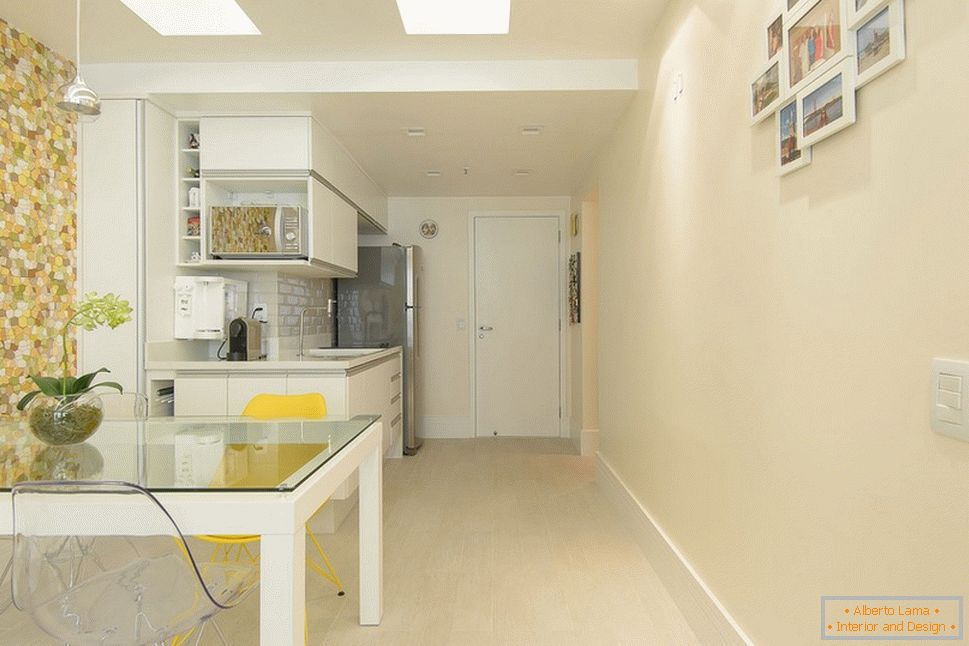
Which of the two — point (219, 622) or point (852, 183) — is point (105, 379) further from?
point (852, 183)

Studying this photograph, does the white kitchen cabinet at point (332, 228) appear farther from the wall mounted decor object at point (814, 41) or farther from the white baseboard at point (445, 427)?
the wall mounted decor object at point (814, 41)

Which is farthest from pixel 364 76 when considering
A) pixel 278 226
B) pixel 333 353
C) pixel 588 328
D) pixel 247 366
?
pixel 588 328

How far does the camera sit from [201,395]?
3494 mm

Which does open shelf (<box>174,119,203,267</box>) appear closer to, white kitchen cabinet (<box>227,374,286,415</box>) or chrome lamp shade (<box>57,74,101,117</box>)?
white kitchen cabinet (<box>227,374,286,415</box>)

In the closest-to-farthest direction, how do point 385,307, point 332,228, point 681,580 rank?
point 681,580
point 332,228
point 385,307

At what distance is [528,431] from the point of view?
6.38 m

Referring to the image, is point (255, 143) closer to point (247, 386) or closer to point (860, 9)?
point (247, 386)

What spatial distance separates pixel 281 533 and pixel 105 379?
253cm

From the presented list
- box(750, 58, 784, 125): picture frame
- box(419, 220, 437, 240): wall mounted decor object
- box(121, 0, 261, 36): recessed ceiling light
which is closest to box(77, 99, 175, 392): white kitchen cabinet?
box(121, 0, 261, 36): recessed ceiling light

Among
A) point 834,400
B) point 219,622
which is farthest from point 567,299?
point 834,400

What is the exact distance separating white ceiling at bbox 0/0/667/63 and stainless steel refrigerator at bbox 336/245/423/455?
96.1 inches

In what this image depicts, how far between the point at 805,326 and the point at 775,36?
79cm

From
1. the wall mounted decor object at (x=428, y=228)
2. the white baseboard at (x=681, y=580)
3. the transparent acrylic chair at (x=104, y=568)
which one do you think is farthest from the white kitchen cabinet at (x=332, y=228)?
the transparent acrylic chair at (x=104, y=568)

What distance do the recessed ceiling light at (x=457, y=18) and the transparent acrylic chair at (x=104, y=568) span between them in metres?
2.47
